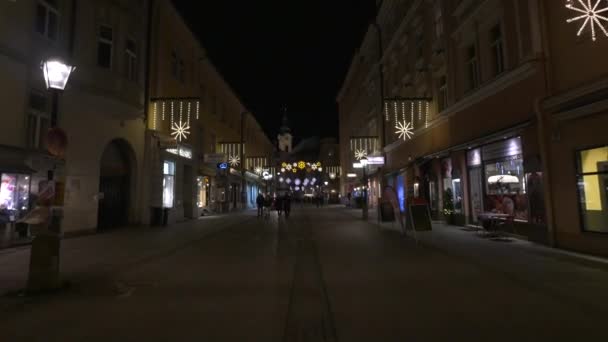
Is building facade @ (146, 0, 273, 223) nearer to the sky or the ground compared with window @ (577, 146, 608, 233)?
nearer to the sky

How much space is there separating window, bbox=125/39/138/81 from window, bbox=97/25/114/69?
111cm

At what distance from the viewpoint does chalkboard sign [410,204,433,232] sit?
40.3 feet

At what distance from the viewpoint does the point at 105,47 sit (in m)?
15.7

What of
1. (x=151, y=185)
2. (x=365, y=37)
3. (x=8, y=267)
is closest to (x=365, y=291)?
(x=8, y=267)

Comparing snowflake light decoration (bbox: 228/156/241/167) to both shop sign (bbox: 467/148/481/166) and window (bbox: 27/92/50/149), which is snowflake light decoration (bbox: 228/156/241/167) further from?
shop sign (bbox: 467/148/481/166)

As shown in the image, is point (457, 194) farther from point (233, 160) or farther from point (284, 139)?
point (284, 139)

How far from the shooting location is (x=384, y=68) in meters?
29.8

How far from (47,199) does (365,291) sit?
6255 mm

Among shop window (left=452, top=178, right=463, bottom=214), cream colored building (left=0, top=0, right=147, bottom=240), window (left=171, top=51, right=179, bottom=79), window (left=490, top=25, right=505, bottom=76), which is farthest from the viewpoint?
window (left=171, top=51, right=179, bottom=79)

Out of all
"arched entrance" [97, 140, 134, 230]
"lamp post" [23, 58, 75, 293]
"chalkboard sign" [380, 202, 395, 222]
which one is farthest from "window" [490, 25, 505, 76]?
"arched entrance" [97, 140, 134, 230]

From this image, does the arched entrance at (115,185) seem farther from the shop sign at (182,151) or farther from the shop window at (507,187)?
the shop window at (507,187)

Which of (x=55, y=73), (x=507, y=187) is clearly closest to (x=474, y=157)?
(x=507, y=187)

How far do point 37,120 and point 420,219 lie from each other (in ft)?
46.7

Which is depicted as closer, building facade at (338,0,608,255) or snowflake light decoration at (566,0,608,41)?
snowflake light decoration at (566,0,608,41)
